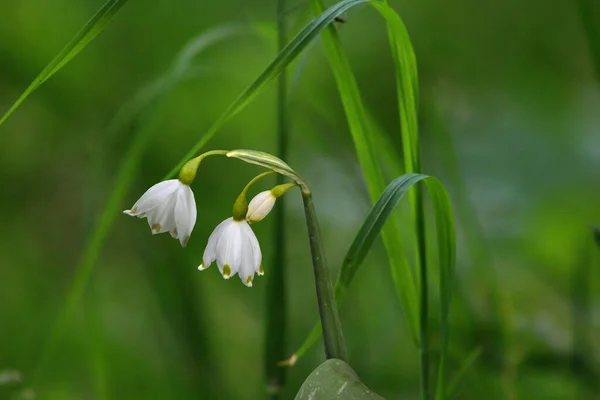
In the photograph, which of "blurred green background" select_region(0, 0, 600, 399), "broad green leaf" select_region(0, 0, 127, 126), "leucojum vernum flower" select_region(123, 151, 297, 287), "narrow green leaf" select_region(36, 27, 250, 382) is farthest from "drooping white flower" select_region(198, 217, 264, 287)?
"blurred green background" select_region(0, 0, 600, 399)

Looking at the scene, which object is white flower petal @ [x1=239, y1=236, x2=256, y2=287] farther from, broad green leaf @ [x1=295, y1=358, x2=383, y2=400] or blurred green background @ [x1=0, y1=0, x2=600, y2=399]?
blurred green background @ [x1=0, y1=0, x2=600, y2=399]

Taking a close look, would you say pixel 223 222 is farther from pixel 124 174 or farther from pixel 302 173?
pixel 302 173

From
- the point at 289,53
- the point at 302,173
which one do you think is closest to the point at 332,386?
the point at 289,53

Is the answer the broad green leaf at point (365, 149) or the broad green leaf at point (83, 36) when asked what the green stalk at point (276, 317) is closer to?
the broad green leaf at point (365, 149)

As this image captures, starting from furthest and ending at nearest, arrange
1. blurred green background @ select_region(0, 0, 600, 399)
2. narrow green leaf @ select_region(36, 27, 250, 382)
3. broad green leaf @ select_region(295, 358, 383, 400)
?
blurred green background @ select_region(0, 0, 600, 399), narrow green leaf @ select_region(36, 27, 250, 382), broad green leaf @ select_region(295, 358, 383, 400)

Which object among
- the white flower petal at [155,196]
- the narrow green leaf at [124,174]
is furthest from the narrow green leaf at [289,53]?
the narrow green leaf at [124,174]

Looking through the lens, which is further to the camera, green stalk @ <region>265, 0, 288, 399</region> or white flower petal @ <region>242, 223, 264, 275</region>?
green stalk @ <region>265, 0, 288, 399</region>

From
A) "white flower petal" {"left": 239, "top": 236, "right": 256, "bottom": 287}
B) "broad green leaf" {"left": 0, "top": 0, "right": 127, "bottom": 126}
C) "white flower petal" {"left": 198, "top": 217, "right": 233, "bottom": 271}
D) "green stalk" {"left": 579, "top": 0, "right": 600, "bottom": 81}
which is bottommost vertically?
"white flower petal" {"left": 239, "top": 236, "right": 256, "bottom": 287}

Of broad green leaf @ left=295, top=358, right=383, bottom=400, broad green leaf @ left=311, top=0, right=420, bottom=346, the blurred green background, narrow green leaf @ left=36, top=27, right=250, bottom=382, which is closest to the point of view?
broad green leaf @ left=295, top=358, right=383, bottom=400
